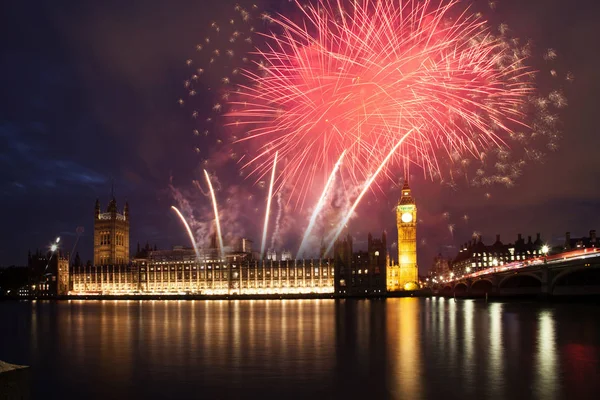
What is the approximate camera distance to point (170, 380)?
20641mm

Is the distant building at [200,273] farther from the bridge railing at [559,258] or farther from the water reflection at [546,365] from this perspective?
the water reflection at [546,365]

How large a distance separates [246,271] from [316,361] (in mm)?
117611

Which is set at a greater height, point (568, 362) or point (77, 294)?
point (568, 362)

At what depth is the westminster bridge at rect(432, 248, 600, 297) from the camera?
6738 centimetres

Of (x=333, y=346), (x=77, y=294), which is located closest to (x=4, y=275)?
(x=77, y=294)

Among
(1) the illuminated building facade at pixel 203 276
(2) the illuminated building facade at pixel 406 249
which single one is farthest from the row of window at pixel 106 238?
(2) the illuminated building facade at pixel 406 249

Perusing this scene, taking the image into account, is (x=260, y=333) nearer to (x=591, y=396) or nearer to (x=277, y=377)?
(x=277, y=377)

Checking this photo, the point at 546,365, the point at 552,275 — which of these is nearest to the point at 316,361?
the point at 546,365

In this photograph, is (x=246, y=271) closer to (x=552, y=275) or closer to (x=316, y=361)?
(x=552, y=275)

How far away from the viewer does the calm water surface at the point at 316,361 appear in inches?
732

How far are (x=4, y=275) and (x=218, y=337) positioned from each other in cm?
15835

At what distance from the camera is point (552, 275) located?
78562mm

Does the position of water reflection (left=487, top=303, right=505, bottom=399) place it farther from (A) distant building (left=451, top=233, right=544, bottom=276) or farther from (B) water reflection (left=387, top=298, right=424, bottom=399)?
(A) distant building (left=451, top=233, right=544, bottom=276)

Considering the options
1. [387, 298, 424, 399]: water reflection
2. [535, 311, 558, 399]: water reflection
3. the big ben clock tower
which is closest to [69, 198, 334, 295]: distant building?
the big ben clock tower
